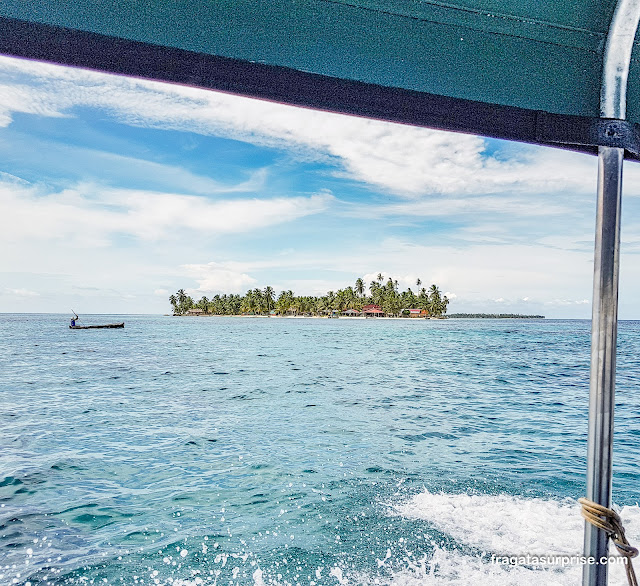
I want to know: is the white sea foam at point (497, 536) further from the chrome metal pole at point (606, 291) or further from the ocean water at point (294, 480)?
the chrome metal pole at point (606, 291)

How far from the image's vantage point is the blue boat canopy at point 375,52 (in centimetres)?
95

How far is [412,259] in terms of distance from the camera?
59281mm

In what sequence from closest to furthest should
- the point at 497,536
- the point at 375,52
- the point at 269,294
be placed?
1. the point at 375,52
2. the point at 497,536
3. the point at 269,294

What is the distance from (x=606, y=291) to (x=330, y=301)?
7273cm

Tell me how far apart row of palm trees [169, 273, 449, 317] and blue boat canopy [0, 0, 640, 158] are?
201ft

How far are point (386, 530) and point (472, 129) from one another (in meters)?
4.12

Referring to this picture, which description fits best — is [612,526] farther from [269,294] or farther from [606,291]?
[269,294]

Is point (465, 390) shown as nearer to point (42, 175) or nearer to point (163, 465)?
point (163, 465)

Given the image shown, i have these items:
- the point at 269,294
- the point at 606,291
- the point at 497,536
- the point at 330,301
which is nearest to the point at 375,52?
the point at 606,291

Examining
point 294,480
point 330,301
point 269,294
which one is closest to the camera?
point 294,480

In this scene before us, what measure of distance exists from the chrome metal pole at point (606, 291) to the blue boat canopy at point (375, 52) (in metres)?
0.06

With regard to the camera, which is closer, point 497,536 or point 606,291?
point 606,291

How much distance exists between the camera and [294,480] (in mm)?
6363

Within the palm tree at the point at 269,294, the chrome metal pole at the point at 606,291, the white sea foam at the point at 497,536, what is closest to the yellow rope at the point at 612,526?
the chrome metal pole at the point at 606,291
